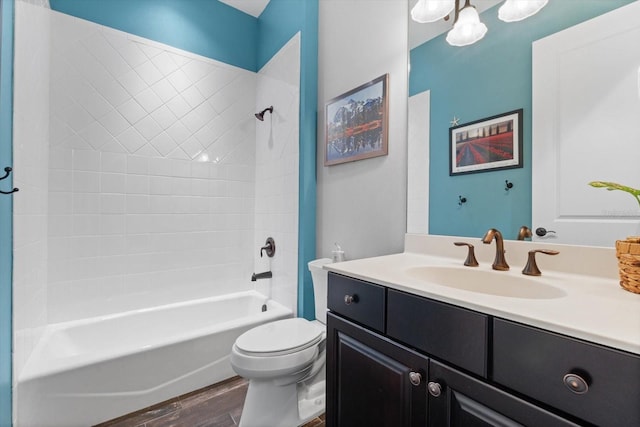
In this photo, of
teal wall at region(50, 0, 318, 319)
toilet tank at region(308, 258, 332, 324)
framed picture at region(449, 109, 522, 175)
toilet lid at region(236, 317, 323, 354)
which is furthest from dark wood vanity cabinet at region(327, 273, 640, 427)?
teal wall at region(50, 0, 318, 319)

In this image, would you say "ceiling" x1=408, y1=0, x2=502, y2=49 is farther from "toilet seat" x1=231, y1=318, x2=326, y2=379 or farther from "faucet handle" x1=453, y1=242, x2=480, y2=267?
"toilet seat" x1=231, y1=318, x2=326, y2=379

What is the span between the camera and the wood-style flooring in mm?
1416

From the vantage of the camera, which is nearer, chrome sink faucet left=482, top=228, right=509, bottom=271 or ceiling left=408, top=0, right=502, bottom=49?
chrome sink faucet left=482, top=228, right=509, bottom=271

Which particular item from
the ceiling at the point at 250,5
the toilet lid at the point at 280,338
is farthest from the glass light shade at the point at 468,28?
the ceiling at the point at 250,5

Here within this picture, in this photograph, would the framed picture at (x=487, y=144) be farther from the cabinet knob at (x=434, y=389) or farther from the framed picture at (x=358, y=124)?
the cabinet knob at (x=434, y=389)

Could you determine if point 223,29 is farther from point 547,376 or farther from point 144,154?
point 547,376

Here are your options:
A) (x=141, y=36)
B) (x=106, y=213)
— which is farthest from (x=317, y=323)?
(x=141, y=36)

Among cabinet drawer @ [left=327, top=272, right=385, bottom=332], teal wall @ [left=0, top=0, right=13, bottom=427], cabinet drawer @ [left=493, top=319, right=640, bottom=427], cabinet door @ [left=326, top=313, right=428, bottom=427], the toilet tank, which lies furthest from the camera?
the toilet tank

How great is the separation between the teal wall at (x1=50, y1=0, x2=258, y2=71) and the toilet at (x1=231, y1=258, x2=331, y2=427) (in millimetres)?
2235

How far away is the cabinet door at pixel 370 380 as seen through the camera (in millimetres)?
725

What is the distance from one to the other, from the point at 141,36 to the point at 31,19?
71 cm

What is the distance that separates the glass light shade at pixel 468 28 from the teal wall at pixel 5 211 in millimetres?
1772

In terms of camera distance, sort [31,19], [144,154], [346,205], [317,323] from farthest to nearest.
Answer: [144,154]
[346,205]
[317,323]
[31,19]

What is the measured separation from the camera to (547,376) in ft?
1.68
